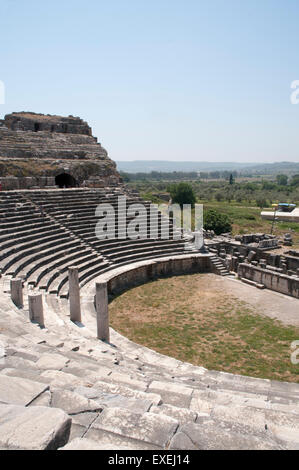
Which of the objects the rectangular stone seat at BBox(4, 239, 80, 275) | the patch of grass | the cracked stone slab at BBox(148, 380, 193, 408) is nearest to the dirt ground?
the patch of grass

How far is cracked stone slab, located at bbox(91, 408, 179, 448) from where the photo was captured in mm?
2914

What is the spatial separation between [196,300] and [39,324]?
24.5 feet

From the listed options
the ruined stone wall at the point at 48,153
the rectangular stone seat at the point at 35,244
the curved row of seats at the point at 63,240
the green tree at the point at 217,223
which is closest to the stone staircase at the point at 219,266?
the curved row of seats at the point at 63,240

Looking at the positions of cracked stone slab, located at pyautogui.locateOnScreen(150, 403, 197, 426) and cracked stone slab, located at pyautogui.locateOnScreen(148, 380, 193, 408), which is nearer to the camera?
cracked stone slab, located at pyautogui.locateOnScreen(150, 403, 197, 426)

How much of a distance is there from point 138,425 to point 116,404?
30.1 inches

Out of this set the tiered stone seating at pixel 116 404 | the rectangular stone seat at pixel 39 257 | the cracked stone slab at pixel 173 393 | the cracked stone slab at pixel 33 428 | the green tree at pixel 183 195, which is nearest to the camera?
the cracked stone slab at pixel 33 428

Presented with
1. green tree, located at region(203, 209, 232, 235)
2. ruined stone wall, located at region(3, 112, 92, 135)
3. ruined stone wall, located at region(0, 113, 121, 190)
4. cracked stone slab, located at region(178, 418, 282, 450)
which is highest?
ruined stone wall, located at region(3, 112, 92, 135)

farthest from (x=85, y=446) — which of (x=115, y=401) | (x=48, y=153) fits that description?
(x=48, y=153)

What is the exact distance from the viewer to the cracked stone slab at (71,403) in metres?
3.35

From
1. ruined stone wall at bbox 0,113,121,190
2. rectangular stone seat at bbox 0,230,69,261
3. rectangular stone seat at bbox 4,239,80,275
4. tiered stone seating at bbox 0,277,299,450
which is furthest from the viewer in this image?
ruined stone wall at bbox 0,113,121,190

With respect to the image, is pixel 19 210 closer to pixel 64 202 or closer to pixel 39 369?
pixel 64 202

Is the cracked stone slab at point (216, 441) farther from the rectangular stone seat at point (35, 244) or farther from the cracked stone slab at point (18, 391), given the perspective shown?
the rectangular stone seat at point (35, 244)

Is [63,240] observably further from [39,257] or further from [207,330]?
[207,330]

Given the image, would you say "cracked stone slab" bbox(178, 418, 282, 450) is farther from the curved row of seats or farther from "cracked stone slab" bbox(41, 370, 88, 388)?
the curved row of seats
